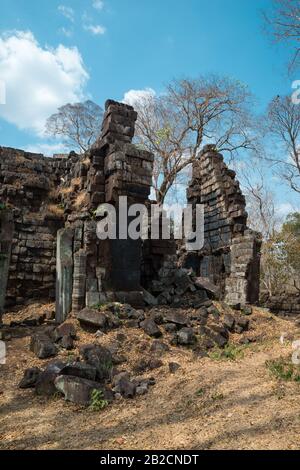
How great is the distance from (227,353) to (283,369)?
1491 millimetres

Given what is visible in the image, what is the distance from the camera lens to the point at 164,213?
12.0 m

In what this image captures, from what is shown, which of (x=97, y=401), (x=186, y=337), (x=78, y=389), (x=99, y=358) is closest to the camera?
(x=97, y=401)

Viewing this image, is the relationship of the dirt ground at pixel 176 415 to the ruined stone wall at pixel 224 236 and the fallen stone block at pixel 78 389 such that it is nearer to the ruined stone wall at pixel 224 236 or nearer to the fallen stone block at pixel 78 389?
the fallen stone block at pixel 78 389

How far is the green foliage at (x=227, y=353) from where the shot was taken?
6869mm

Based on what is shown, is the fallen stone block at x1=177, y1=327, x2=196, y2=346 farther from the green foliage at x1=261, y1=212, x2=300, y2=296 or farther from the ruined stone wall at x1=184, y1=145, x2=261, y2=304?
the green foliage at x1=261, y1=212, x2=300, y2=296

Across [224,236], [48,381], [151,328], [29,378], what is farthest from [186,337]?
[224,236]

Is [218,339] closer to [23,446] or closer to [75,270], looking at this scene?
[75,270]

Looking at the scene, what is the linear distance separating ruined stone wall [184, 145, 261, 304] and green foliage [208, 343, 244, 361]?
16.9 feet

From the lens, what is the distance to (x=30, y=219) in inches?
467

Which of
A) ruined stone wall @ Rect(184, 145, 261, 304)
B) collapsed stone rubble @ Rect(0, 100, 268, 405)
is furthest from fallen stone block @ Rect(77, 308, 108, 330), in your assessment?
ruined stone wall @ Rect(184, 145, 261, 304)

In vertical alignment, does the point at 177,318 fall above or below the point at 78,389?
above

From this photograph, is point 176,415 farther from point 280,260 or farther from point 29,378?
point 280,260

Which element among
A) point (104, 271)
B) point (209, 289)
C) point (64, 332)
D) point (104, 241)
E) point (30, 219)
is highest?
point (30, 219)

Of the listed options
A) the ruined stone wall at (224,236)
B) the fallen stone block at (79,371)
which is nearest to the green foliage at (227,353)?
the fallen stone block at (79,371)
